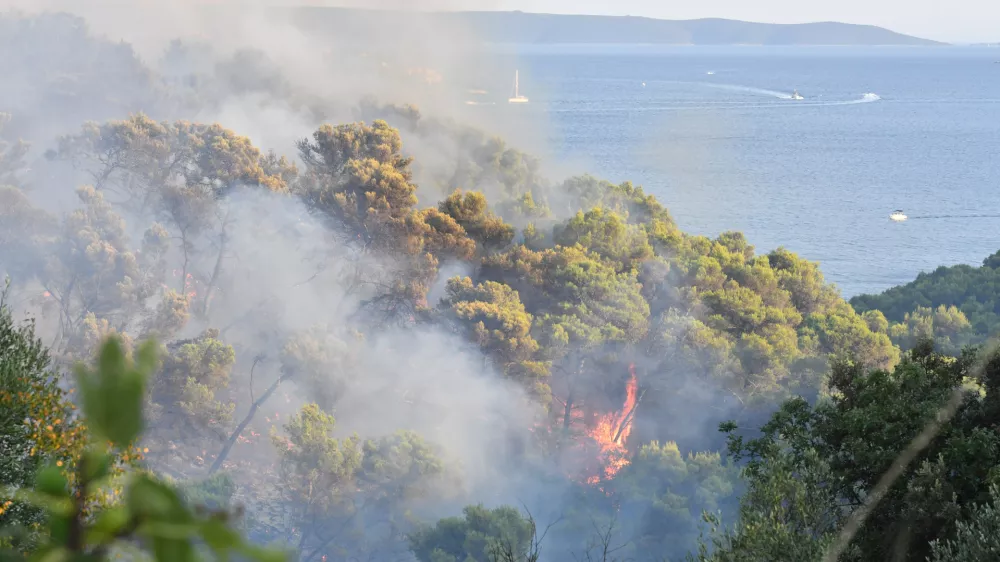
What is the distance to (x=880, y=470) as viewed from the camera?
12.3 meters

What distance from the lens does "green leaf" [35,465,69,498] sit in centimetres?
74

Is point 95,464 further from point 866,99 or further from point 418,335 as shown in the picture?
point 866,99

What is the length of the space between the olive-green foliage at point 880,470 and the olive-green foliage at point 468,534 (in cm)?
Answer: 961

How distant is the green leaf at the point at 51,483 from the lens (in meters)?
0.74

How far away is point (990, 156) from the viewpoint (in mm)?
108125

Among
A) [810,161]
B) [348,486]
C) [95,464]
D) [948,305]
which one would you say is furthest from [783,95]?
[95,464]

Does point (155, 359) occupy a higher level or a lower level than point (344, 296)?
higher

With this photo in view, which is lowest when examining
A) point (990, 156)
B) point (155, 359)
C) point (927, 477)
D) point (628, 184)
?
point (990, 156)

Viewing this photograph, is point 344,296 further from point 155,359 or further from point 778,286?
point 155,359

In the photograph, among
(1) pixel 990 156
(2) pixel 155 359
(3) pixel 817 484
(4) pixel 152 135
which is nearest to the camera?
(2) pixel 155 359

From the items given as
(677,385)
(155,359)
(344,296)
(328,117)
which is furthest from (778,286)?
(155,359)

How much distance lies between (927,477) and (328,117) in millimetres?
45746

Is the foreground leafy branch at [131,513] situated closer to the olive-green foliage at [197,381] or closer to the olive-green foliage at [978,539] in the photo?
the olive-green foliage at [978,539]

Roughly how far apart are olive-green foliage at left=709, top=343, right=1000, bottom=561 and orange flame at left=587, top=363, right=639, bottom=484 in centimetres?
1518
